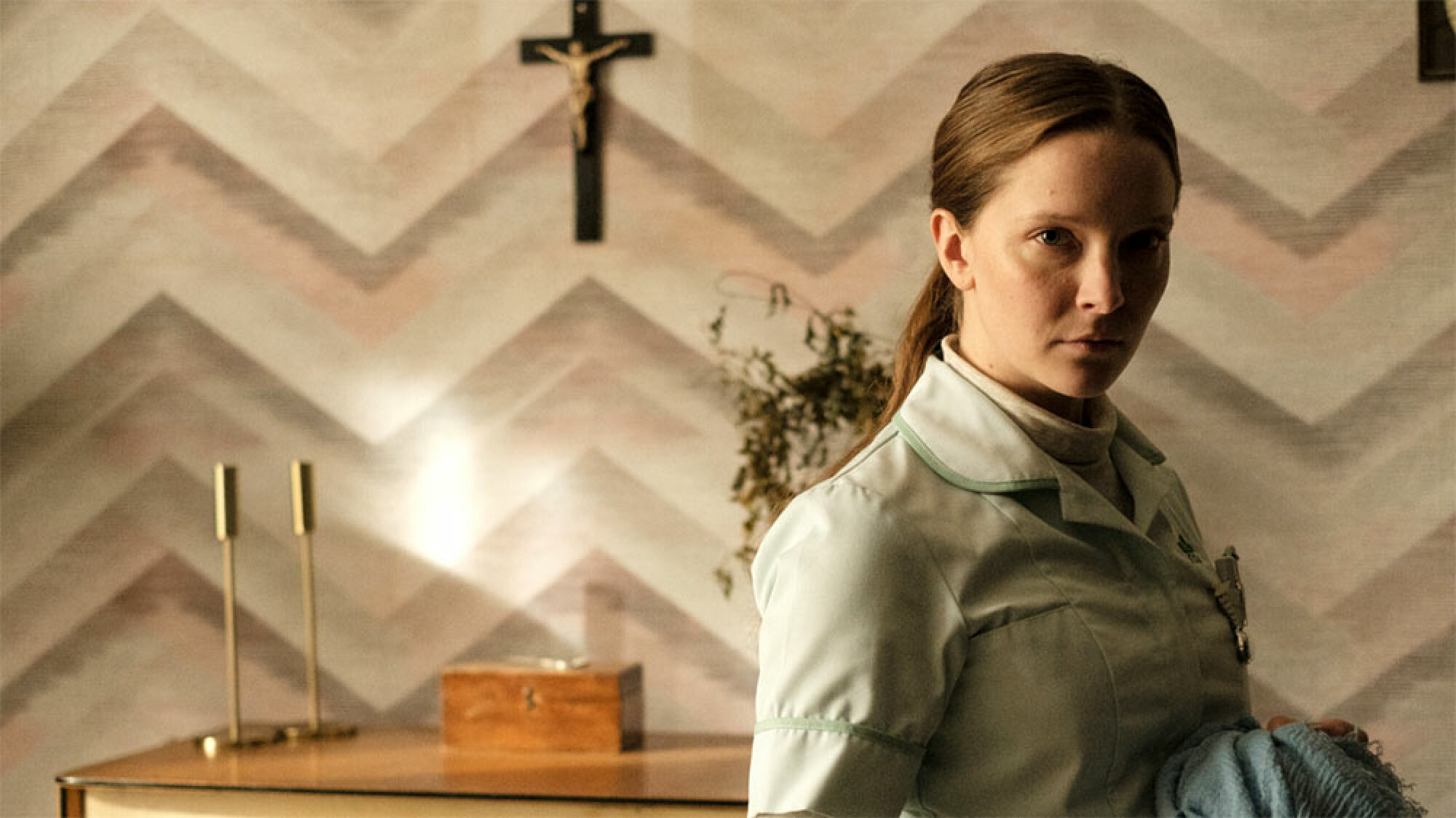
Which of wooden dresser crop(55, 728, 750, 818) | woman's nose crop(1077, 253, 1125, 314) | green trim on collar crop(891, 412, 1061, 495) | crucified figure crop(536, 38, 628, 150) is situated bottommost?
wooden dresser crop(55, 728, 750, 818)

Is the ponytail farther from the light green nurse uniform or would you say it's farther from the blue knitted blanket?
the blue knitted blanket

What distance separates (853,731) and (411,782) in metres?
1.37

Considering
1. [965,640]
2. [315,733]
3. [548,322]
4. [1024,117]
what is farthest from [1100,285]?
[315,733]

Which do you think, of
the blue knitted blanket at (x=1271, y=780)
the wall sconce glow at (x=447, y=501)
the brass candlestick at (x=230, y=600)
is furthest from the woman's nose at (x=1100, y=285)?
the brass candlestick at (x=230, y=600)

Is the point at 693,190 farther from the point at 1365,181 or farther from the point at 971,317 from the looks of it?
the point at 971,317

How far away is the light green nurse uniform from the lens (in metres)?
1.05

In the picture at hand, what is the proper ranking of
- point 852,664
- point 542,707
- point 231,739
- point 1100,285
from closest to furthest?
point 852,664
point 1100,285
point 542,707
point 231,739

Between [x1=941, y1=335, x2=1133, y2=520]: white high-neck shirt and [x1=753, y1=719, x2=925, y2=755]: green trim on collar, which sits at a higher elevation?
[x1=941, y1=335, x2=1133, y2=520]: white high-neck shirt

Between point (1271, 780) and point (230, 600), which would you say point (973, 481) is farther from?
point (230, 600)

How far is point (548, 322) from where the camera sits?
8.76 ft

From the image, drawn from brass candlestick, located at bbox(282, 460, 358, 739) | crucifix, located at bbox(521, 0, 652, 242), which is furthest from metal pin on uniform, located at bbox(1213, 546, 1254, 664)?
brass candlestick, located at bbox(282, 460, 358, 739)

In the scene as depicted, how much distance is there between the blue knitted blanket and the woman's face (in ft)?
1.01

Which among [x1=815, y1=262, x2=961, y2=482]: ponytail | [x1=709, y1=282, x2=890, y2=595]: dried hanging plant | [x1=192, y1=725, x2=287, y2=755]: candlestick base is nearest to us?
[x1=815, y1=262, x2=961, y2=482]: ponytail

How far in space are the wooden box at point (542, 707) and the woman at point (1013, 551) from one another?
1.26 m
